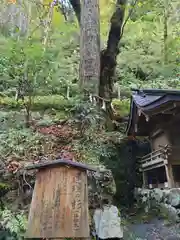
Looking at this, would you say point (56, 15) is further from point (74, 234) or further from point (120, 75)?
point (74, 234)

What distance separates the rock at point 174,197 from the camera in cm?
549

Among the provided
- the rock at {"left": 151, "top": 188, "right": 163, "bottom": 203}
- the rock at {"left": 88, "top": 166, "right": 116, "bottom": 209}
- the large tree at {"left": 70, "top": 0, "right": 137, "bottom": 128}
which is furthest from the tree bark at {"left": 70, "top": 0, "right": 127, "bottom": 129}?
the rock at {"left": 88, "top": 166, "right": 116, "bottom": 209}

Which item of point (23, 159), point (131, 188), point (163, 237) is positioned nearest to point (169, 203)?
point (163, 237)

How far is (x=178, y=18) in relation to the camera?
600 inches

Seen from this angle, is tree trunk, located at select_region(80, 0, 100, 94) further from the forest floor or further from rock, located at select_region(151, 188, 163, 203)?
the forest floor

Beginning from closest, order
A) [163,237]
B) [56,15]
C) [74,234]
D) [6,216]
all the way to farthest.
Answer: [74,234], [6,216], [163,237], [56,15]

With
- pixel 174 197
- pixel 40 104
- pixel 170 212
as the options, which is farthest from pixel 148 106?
pixel 40 104

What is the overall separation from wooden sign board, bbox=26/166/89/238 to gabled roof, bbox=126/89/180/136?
119 inches

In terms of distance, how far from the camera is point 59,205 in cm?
275

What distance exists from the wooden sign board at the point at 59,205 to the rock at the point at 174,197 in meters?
3.37

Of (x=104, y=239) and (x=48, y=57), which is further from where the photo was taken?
(x=48, y=57)

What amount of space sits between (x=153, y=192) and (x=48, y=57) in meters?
4.80

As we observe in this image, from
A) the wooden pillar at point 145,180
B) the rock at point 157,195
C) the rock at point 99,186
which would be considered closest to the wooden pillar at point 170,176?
the rock at point 157,195

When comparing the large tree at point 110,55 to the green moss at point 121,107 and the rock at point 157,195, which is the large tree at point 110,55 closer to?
the green moss at point 121,107
